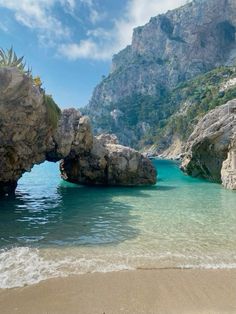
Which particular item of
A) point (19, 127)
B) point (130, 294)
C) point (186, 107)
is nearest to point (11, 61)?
point (19, 127)

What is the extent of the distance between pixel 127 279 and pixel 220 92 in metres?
137

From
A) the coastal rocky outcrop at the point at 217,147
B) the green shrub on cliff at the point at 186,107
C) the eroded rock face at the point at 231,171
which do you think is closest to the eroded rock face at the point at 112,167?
the eroded rock face at the point at 231,171

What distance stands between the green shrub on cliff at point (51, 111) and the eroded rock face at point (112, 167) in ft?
31.0

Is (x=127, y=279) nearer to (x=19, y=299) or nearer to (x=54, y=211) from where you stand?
(x=19, y=299)

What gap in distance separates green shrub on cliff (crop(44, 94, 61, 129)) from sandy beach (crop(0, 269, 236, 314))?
63.1 ft

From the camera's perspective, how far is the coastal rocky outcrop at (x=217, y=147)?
39.5 metres

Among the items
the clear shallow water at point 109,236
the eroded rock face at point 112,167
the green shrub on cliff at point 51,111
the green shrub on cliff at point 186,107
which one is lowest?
the clear shallow water at point 109,236

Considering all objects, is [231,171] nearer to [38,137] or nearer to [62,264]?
[38,137]

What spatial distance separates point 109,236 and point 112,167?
77.3 ft

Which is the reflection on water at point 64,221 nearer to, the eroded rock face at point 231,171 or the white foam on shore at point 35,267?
the white foam on shore at point 35,267

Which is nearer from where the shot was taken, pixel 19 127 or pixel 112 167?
pixel 19 127

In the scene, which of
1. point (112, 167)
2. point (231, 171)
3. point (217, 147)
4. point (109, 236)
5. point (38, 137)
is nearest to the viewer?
point (109, 236)

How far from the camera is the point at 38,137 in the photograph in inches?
1160

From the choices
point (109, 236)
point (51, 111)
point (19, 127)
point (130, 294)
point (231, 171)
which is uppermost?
point (51, 111)
